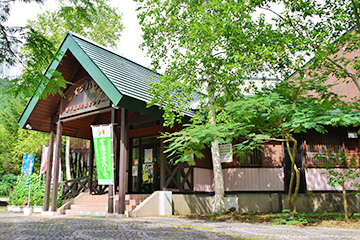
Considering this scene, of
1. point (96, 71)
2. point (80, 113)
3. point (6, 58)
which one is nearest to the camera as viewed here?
point (6, 58)

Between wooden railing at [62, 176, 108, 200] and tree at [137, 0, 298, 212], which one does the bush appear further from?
tree at [137, 0, 298, 212]

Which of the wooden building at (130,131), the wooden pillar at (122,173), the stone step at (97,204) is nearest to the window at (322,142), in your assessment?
the wooden building at (130,131)

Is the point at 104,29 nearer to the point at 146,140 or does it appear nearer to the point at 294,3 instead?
the point at 146,140

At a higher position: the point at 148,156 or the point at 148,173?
the point at 148,156

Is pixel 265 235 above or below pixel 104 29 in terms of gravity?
below

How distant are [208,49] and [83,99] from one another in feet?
16.1

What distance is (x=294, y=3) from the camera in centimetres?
756

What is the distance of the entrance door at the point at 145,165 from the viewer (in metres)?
12.2

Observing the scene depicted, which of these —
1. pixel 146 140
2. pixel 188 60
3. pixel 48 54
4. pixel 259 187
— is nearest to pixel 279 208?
pixel 259 187

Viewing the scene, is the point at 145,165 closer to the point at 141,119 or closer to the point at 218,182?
the point at 141,119

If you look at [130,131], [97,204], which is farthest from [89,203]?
[130,131]

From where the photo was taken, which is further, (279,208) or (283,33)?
(279,208)

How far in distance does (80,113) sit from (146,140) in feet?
10.4

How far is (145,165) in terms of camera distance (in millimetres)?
12539
